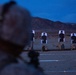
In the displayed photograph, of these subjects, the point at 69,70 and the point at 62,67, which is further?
the point at 62,67

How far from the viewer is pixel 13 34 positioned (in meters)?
1.60

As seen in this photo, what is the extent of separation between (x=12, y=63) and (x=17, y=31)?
0.43 feet

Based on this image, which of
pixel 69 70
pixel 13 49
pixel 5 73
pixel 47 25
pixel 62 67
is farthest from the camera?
pixel 47 25

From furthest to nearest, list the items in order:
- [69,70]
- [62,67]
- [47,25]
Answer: [47,25] < [62,67] < [69,70]

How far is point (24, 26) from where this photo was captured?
1621mm

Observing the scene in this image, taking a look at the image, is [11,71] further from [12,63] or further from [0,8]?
[0,8]

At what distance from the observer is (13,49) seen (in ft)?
5.32

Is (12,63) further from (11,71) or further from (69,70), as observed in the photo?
(69,70)

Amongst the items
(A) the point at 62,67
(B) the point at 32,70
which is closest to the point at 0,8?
(B) the point at 32,70

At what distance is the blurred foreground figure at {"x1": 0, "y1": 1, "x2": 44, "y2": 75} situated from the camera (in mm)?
1584

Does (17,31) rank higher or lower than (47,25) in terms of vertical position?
lower

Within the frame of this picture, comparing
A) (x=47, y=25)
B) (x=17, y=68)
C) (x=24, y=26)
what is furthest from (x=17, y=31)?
(x=47, y=25)

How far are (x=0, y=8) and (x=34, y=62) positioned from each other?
0.89ft

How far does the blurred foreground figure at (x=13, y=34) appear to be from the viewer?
62.4 inches
